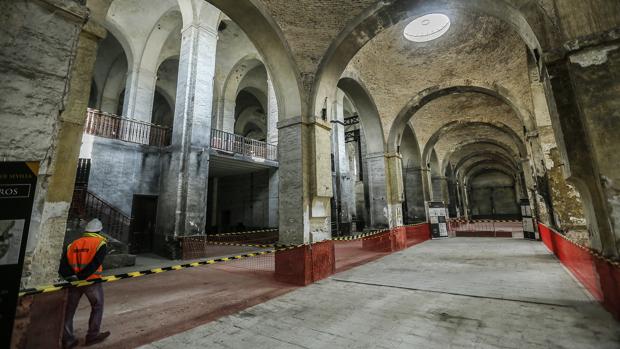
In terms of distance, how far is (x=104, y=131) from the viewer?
10906mm

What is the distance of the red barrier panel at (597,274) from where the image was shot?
10.5ft

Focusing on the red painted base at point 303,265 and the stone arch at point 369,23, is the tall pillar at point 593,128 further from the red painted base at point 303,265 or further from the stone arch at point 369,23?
the red painted base at point 303,265

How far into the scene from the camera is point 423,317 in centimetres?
354

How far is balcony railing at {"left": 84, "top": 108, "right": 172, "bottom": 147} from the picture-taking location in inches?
410

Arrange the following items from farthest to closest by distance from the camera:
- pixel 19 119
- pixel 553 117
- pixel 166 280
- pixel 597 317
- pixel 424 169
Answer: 1. pixel 424 169
2. pixel 166 280
3. pixel 553 117
4. pixel 597 317
5. pixel 19 119

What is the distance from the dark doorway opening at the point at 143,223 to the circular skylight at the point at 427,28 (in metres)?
12.5

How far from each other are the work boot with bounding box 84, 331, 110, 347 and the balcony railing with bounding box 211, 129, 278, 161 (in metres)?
10.00

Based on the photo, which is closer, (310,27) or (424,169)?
(310,27)

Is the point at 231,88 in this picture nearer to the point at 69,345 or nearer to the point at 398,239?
the point at 398,239

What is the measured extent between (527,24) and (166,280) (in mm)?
8608

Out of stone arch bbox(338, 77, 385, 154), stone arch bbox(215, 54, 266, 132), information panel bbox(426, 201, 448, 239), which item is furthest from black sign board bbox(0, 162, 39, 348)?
Answer: information panel bbox(426, 201, 448, 239)

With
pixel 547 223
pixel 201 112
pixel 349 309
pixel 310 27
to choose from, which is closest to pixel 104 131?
pixel 201 112

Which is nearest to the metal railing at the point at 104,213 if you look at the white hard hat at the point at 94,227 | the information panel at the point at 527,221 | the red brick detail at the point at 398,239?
the white hard hat at the point at 94,227

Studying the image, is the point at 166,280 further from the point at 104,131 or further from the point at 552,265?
the point at 552,265
